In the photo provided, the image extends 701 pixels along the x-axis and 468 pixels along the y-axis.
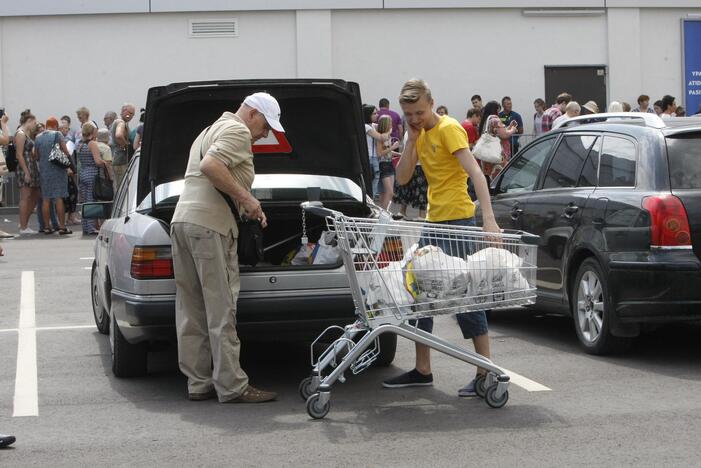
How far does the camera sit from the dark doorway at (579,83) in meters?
27.5

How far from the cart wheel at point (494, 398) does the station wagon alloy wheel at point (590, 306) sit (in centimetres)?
180

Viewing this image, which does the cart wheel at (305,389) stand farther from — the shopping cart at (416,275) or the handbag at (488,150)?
the handbag at (488,150)

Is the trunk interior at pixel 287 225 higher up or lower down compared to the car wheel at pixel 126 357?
higher up

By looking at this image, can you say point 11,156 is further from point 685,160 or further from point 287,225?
point 685,160

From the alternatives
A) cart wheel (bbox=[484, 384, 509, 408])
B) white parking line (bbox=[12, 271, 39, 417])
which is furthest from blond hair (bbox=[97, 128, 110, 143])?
cart wheel (bbox=[484, 384, 509, 408])

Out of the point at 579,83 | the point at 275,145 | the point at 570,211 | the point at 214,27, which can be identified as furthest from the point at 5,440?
the point at 579,83

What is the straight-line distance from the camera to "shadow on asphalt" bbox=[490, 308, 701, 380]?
27.0 ft

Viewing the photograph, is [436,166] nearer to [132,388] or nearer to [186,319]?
[186,319]

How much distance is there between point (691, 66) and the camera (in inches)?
1102

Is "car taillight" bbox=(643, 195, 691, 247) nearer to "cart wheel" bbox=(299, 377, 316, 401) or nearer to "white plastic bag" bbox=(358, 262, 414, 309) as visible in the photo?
"white plastic bag" bbox=(358, 262, 414, 309)

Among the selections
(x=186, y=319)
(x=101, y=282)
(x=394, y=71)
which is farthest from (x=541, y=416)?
(x=394, y=71)

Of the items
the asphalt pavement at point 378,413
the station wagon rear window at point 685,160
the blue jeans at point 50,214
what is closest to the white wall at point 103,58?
the blue jeans at point 50,214

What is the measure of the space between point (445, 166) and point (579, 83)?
21061mm

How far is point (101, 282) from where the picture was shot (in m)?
8.95
